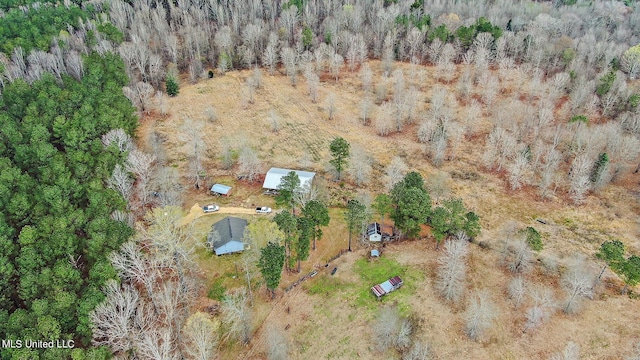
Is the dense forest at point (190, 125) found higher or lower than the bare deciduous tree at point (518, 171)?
higher

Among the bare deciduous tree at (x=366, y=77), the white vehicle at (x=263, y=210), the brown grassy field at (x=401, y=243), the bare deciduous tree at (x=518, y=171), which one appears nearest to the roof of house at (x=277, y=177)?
the brown grassy field at (x=401, y=243)

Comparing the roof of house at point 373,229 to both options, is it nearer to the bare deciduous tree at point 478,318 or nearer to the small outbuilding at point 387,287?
the small outbuilding at point 387,287

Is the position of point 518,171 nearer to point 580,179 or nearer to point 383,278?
point 580,179

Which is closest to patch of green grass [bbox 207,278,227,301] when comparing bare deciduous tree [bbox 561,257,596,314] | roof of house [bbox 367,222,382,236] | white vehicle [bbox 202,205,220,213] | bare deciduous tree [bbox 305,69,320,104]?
white vehicle [bbox 202,205,220,213]

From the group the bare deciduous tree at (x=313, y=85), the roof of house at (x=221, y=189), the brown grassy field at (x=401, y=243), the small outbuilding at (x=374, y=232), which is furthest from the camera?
the bare deciduous tree at (x=313, y=85)

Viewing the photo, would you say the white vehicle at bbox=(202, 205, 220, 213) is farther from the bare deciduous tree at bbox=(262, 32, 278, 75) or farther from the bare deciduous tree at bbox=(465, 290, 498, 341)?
the bare deciduous tree at bbox=(262, 32, 278, 75)

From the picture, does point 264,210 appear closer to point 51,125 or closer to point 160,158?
point 160,158

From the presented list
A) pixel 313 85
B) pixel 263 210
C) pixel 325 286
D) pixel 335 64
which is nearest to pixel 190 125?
pixel 263 210

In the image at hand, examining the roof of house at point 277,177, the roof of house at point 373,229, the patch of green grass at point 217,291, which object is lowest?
the patch of green grass at point 217,291

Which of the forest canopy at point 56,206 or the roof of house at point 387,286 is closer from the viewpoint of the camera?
the forest canopy at point 56,206

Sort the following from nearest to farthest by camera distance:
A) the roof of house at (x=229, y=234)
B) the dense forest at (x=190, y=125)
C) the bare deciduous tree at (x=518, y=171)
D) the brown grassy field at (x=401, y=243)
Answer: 1. the dense forest at (x=190, y=125)
2. the brown grassy field at (x=401, y=243)
3. the roof of house at (x=229, y=234)
4. the bare deciduous tree at (x=518, y=171)
